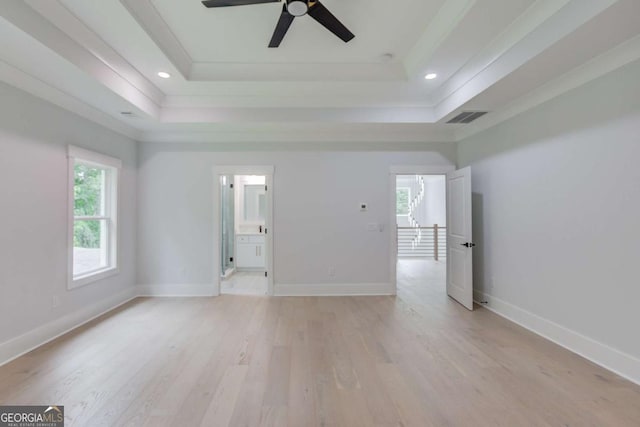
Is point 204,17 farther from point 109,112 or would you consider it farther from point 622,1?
point 622,1

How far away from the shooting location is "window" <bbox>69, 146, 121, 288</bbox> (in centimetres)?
332

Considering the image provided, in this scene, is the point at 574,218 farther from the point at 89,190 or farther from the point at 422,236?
the point at 422,236

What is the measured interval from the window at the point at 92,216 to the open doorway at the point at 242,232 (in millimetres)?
1400

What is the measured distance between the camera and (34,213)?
9.17ft

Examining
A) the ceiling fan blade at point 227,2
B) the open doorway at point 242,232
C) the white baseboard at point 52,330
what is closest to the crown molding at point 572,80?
the ceiling fan blade at point 227,2

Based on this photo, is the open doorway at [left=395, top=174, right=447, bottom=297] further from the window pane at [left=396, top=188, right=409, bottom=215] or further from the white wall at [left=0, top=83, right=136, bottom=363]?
the white wall at [left=0, top=83, right=136, bottom=363]

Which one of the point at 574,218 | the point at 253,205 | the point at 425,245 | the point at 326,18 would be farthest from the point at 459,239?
the point at 425,245

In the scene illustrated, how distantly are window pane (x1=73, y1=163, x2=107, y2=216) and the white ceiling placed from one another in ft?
2.30

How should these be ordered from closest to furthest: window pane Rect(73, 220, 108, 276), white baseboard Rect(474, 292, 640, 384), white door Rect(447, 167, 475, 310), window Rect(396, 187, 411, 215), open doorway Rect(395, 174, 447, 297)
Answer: white baseboard Rect(474, 292, 640, 384) → window pane Rect(73, 220, 108, 276) → white door Rect(447, 167, 475, 310) → open doorway Rect(395, 174, 447, 297) → window Rect(396, 187, 411, 215)

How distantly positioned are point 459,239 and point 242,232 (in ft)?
14.8

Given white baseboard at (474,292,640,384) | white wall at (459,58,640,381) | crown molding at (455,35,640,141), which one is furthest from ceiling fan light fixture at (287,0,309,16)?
white baseboard at (474,292,640,384)

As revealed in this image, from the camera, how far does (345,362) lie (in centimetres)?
250

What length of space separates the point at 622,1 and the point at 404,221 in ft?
32.2

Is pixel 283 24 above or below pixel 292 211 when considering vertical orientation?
above
